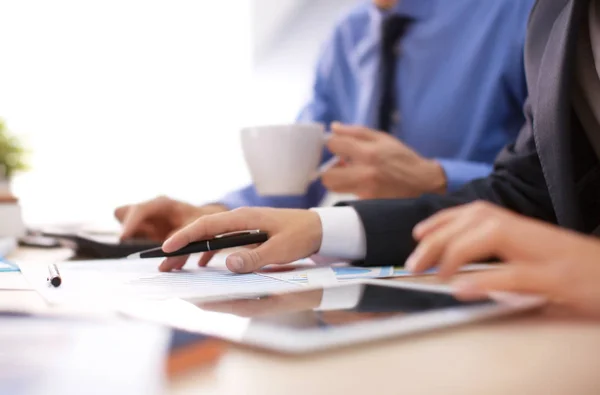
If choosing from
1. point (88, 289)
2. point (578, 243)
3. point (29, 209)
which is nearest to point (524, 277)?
point (578, 243)

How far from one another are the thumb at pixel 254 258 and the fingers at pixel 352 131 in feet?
1.35

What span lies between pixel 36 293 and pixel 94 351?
21 centimetres

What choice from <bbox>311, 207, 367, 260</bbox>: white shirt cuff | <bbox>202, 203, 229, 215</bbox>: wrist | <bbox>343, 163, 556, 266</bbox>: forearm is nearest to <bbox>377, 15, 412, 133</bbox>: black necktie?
<bbox>202, 203, 229, 215</bbox>: wrist

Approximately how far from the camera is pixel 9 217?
1.02 metres

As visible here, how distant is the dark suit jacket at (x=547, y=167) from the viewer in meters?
0.62

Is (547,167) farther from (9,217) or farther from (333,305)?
(9,217)

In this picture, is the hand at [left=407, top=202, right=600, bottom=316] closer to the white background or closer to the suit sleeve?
the suit sleeve

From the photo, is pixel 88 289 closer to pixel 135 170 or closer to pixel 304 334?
pixel 304 334

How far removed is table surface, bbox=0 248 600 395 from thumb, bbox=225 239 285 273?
27cm

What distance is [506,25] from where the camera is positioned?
51.6 inches

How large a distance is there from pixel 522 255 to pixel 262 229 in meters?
0.29

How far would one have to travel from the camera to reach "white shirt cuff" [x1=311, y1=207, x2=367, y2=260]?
652 mm

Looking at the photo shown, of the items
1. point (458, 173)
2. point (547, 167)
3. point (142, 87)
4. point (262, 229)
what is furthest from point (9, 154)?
point (547, 167)

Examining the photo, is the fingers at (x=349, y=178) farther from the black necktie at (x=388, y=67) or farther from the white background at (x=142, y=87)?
the white background at (x=142, y=87)
